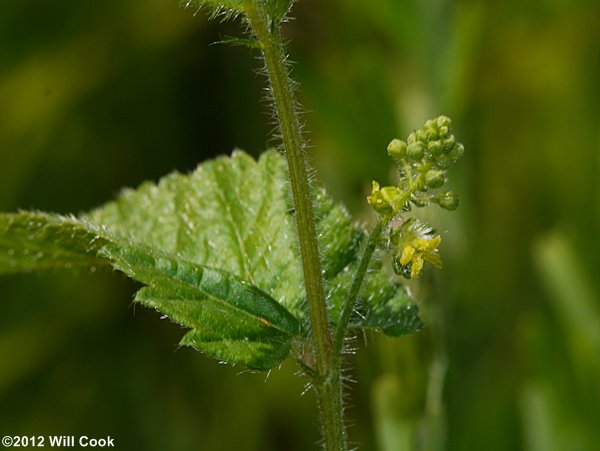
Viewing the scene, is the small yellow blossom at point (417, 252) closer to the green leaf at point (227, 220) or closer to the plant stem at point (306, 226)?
the plant stem at point (306, 226)

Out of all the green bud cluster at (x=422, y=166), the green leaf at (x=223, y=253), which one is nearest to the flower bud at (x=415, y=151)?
the green bud cluster at (x=422, y=166)

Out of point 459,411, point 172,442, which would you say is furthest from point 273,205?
point 172,442

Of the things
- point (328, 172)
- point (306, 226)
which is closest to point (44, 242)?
point (306, 226)

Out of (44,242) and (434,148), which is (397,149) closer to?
(434,148)

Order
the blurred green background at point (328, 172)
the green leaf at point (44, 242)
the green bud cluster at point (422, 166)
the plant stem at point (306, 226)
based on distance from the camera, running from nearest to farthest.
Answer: the plant stem at point (306, 226), the green bud cluster at point (422, 166), the green leaf at point (44, 242), the blurred green background at point (328, 172)

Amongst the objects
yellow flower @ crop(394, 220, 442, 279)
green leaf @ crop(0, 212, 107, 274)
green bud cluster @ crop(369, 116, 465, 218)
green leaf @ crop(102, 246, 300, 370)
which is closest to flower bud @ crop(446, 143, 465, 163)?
green bud cluster @ crop(369, 116, 465, 218)

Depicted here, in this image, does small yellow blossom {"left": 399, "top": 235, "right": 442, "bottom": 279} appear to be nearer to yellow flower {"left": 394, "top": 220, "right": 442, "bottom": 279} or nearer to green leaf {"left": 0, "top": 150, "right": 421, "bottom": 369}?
yellow flower {"left": 394, "top": 220, "right": 442, "bottom": 279}
